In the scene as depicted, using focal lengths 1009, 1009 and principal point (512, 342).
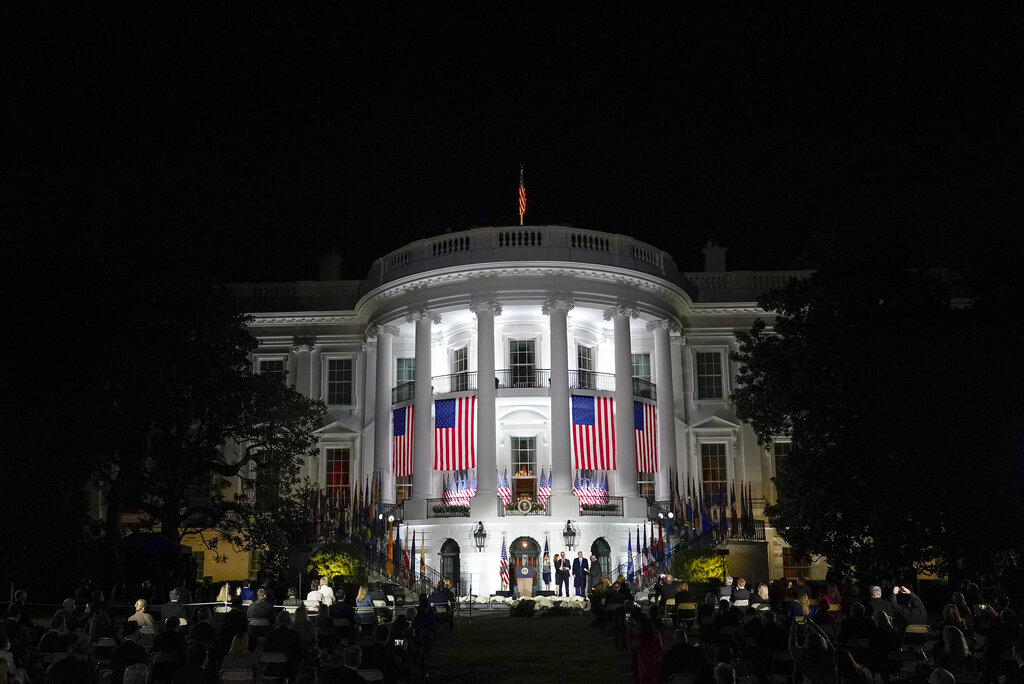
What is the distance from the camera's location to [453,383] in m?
40.3

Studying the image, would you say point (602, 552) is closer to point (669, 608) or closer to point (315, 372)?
point (669, 608)

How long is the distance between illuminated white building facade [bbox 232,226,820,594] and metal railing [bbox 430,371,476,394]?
8 cm

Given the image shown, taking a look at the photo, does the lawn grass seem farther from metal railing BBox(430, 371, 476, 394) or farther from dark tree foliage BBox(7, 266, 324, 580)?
metal railing BBox(430, 371, 476, 394)

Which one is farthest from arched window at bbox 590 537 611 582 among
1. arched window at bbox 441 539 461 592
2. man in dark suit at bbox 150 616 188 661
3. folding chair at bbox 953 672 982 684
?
folding chair at bbox 953 672 982 684

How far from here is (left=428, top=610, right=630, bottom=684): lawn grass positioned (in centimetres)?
1518

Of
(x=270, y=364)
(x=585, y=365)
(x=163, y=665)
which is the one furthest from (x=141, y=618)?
(x=270, y=364)

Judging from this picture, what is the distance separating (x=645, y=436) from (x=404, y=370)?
1117cm

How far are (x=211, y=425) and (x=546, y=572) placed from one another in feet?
37.8

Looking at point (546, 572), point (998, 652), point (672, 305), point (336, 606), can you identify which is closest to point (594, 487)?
point (546, 572)

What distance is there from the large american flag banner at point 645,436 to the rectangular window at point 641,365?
3.81 meters

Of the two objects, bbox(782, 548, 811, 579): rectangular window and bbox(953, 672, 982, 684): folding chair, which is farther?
bbox(782, 548, 811, 579): rectangular window

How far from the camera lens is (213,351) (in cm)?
2989

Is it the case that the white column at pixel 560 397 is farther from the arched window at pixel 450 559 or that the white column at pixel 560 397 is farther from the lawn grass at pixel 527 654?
the lawn grass at pixel 527 654

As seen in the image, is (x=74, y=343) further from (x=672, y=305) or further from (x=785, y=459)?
(x=672, y=305)
